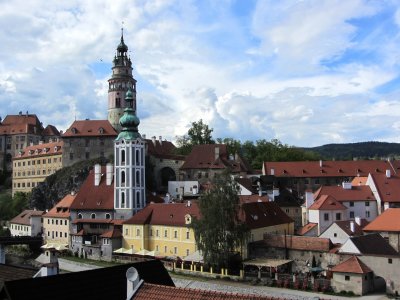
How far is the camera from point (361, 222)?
165 feet

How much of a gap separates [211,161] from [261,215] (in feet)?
88.7

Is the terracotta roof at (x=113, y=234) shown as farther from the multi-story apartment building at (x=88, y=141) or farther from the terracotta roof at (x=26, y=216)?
the multi-story apartment building at (x=88, y=141)

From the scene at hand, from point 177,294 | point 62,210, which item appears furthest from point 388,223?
point 62,210

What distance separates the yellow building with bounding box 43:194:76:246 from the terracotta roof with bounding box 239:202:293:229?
2416cm

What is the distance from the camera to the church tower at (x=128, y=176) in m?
60.0

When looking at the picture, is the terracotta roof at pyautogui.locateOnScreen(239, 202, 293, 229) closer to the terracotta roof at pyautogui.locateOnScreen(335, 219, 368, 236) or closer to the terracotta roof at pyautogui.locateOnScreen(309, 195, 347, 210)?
the terracotta roof at pyautogui.locateOnScreen(309, 195, 347, 210)

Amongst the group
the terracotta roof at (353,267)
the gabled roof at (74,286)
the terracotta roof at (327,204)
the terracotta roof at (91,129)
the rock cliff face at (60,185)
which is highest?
the terracotta roof at (91,129)

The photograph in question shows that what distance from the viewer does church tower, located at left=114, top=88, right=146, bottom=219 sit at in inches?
2362

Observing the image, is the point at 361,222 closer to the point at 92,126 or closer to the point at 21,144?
the point at 92,126

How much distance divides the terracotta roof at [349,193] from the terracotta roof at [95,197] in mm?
22874

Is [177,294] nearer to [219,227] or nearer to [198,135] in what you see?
[219,227]

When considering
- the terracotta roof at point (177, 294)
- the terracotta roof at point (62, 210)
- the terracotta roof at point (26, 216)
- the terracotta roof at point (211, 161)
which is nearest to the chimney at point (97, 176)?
the terracotta roof at point (62, 210)

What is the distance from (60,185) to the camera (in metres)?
78.8

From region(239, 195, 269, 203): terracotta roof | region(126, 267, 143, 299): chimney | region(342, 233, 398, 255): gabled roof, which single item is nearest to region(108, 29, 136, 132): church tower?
region(239, 195, 269, 203): terracotta roof
